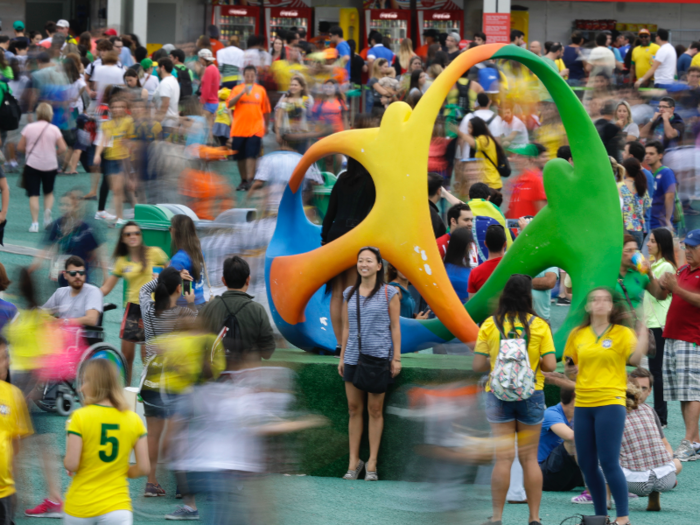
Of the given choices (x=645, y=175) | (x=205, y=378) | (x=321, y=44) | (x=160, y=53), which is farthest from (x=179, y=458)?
(x=321, y=44)

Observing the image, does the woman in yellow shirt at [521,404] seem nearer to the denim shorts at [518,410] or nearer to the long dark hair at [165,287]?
the denim shorts at [518,410]

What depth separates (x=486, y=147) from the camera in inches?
447

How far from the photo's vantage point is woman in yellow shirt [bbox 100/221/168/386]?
762 cm

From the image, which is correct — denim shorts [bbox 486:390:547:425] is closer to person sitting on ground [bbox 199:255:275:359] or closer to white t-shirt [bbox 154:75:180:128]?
person sitting on ground [bbox 199:255:275:359]

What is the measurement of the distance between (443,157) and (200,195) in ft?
11.0

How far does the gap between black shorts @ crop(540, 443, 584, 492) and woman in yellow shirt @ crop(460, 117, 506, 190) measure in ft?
16.5

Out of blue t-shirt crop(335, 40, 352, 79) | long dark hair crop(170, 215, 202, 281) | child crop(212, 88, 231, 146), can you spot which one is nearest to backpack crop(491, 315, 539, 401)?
long dark hair crop(170, 215, 202, 281)

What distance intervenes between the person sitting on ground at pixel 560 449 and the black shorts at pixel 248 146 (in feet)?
27.8

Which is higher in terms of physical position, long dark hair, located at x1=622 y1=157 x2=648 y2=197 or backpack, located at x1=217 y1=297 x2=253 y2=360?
long dark hair, located at x1=622 y1=157 x2=648 y2=197

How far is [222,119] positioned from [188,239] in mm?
8344

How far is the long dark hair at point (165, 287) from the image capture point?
6.59 meters

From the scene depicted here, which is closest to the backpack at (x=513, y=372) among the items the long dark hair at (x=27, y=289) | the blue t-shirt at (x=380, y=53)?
the long dark hair at (x=27, y=289)

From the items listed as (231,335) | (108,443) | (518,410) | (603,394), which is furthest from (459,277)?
(108,443)

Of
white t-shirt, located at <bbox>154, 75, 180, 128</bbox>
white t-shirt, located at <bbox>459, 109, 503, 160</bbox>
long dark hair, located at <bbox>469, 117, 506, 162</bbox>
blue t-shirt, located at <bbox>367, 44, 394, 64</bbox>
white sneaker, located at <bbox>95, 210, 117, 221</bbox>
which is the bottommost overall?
white sneaker, located at <bbox>95, 210, 117, 221</bbox>
